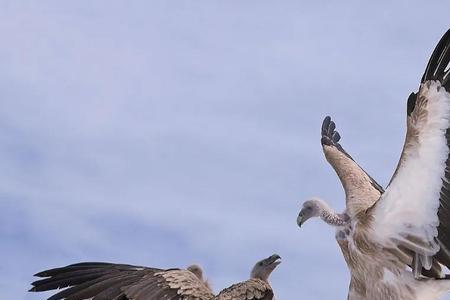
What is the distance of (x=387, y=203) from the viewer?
47.9 ft

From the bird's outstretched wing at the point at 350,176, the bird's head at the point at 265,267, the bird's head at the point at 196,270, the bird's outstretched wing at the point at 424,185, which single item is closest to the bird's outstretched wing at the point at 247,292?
the bird's outstretched wing at the point at 424,185

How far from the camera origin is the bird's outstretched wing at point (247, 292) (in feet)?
44.4

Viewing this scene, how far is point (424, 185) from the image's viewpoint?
14.4m

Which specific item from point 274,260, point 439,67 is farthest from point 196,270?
point 439,67

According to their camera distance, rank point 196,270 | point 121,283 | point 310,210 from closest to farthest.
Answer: point 121,283, point 310,210, point 196,270

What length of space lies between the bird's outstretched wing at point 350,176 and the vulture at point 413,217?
0.05 meters

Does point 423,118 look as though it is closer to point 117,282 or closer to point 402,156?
point 402,156

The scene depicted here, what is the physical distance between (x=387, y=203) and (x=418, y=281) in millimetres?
1104

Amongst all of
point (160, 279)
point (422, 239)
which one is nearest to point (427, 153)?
point (422, 239)

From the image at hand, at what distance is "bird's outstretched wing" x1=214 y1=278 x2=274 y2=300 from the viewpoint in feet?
44.4

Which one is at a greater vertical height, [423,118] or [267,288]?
[423,118]

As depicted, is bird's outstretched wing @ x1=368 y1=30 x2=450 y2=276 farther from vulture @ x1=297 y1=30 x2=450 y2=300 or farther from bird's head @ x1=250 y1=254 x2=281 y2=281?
bird's head @ x1=250 y1=254 x2=281 y2=281

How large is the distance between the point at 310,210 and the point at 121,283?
3.05m

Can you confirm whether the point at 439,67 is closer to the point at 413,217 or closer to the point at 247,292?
the point at 413,217
